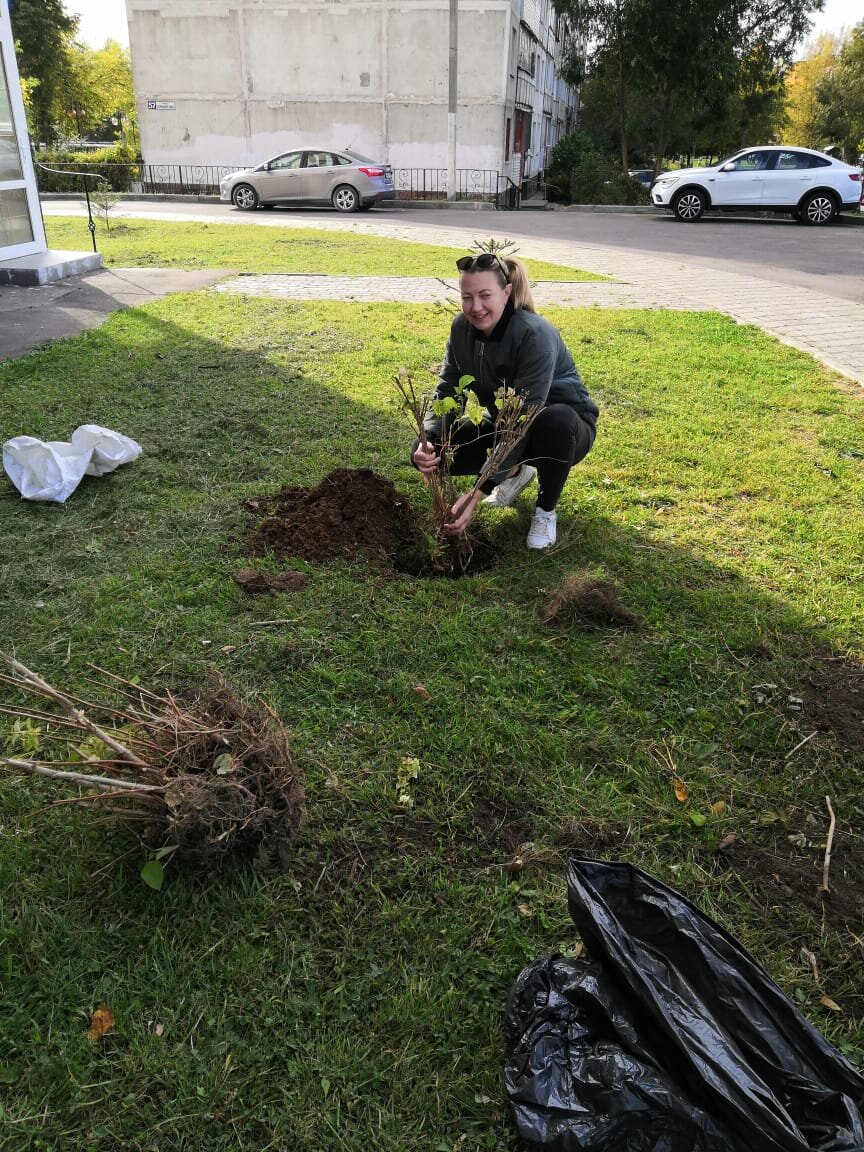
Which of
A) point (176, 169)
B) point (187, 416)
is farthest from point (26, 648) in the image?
point (176, 169)

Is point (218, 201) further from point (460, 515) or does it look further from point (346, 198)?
point (460, 515)

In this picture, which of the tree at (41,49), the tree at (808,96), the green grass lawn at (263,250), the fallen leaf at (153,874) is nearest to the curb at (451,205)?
the green grass lawn at (263,250)

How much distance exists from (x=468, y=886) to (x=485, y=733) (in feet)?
2.00

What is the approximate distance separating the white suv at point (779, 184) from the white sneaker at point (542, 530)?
1840 centimetres

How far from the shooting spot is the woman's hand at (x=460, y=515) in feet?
11.8

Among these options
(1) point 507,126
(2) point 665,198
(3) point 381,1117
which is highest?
(1) point 507,126

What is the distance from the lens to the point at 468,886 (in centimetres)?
222

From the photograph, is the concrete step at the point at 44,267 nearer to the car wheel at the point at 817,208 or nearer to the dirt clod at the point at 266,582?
the dirt clod at the point at 266,582

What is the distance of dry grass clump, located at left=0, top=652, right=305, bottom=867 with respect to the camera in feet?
6.72

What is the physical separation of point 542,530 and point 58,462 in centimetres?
256

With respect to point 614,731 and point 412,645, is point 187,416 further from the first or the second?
point 614,731

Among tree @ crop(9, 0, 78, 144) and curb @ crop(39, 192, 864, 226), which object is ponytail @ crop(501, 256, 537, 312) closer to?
curb @ crop(39, 192, 864, 226)

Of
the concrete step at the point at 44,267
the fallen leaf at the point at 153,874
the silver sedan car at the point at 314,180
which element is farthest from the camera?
the silver sedan car at the point at 314,180

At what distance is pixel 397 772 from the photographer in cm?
258
